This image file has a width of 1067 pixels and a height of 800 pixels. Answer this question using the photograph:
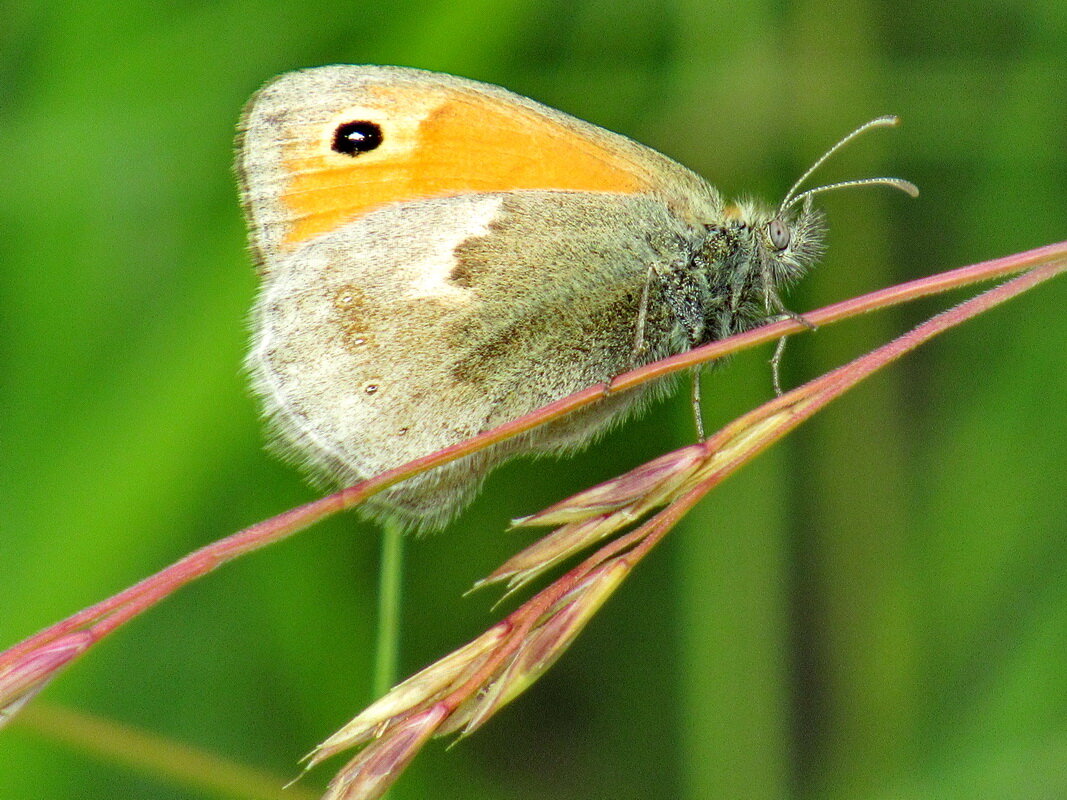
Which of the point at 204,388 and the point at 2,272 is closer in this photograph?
the point at 204,388

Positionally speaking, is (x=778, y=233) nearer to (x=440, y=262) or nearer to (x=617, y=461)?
(x=440, y=262)

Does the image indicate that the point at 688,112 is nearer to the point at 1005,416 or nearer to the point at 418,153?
the point at 418,153

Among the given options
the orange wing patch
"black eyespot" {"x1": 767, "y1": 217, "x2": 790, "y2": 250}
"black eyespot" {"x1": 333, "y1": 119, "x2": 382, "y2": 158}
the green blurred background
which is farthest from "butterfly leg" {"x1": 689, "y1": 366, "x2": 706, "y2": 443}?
"black eyespot" {"x1": 333, "y1": 119, "x2": 382, "y2": 158}

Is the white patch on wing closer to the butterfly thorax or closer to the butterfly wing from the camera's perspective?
the butterfly wing

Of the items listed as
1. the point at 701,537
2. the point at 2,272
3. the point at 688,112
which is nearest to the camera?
the point at 2,272

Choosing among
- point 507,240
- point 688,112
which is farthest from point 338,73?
point 688,112
